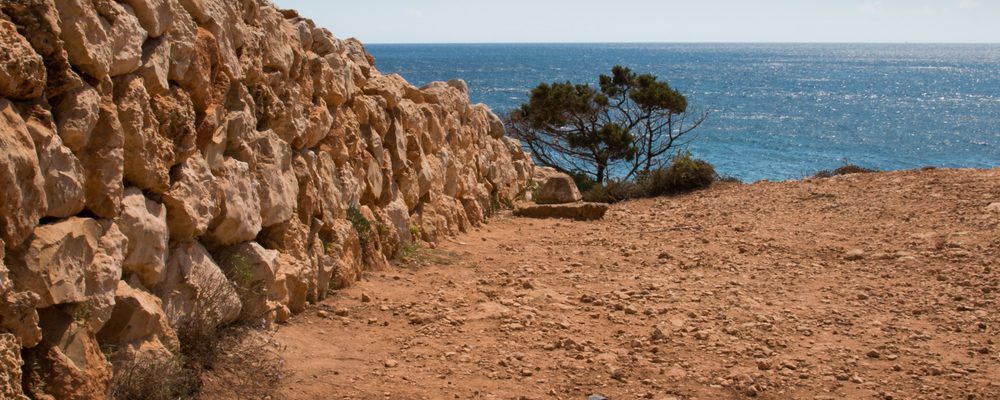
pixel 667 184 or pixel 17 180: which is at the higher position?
pixel 17 180

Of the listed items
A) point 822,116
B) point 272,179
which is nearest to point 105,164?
point 272,179

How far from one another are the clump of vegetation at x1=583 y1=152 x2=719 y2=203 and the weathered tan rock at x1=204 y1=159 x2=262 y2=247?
1018 centimetres

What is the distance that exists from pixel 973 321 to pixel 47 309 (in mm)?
6259

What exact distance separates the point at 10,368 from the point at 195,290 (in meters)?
1.65

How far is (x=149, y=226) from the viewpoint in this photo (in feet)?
15.3

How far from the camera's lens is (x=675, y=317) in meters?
7.01

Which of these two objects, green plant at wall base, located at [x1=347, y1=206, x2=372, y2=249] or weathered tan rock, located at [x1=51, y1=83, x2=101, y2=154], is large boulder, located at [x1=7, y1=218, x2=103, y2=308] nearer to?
weathered tan rock, located at [x1=51, y1=83, x2=101, y2=154]

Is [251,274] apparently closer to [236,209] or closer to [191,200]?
[236,209]

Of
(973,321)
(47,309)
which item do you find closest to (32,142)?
(47,309)

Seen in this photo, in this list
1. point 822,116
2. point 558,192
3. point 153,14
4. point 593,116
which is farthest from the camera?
point 822,116

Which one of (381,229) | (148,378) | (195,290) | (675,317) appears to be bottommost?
(675,317)

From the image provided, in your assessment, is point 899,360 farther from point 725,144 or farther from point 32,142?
point 725,144

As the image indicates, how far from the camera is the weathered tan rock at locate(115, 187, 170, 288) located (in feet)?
14.9

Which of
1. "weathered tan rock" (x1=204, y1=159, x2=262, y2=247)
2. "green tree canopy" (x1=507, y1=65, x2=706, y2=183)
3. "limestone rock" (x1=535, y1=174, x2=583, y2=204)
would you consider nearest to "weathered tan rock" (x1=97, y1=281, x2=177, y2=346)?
"weathered tan rock" (x1=204, y1=159, x2=262, y2=247)
